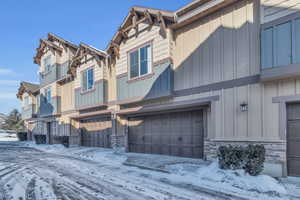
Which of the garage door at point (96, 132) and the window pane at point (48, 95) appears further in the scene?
the window pane at point (48, 95)

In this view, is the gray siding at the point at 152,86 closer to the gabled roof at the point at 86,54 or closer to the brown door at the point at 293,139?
the gabled roof at the point at 86,54

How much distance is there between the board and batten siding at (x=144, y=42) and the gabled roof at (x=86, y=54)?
193 centimetres

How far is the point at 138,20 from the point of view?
11930mm

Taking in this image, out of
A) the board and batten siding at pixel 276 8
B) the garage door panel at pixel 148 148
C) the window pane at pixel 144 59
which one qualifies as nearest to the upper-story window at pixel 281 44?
the board and batten siding at pixel 276 8

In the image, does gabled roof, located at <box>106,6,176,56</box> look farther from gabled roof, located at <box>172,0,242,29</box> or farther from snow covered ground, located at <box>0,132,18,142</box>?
snow covered ground, located at <box>0,132,18,142</box>

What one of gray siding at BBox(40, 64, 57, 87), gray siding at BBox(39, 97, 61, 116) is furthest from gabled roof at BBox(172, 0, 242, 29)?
gray siding at BBox(40, 64, 57, 87)

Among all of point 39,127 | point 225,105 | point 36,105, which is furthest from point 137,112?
point 36,105

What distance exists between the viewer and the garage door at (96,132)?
15.0 meters

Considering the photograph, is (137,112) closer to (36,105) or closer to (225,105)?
(225,105)

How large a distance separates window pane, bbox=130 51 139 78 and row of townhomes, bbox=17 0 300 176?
6cm

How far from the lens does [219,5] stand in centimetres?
870

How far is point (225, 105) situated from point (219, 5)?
4.18 meters

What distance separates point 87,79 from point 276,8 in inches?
499

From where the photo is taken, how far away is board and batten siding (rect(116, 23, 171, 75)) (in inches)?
412
